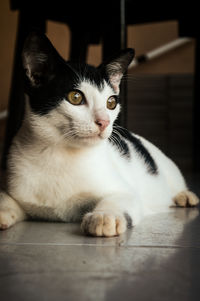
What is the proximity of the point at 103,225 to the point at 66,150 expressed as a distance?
275 mm

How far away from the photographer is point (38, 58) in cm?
112

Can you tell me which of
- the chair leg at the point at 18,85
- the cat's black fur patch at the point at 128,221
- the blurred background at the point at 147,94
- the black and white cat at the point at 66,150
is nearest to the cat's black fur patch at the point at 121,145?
the black and white cat at the point at 66,150

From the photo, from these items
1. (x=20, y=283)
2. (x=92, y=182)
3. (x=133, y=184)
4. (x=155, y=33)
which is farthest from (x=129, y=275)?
(x=155, y=33)

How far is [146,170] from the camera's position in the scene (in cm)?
154

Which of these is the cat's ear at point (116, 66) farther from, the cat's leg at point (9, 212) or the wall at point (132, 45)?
the wall at point (132, 45)

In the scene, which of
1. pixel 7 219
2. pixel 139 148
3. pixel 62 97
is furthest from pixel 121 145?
pixel 7 219

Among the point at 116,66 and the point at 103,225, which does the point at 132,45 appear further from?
the point at 103,225

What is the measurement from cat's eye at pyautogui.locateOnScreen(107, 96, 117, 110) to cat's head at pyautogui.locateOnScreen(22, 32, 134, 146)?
1.4 inches

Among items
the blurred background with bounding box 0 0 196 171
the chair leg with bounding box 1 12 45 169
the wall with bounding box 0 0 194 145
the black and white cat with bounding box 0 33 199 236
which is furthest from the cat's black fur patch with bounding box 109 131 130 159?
the wall with bounding box 0 0 194 145

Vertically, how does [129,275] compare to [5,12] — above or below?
below

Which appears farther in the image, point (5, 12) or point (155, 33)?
point (155, 33)

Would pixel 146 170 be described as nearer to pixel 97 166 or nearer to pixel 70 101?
pixel 97 166

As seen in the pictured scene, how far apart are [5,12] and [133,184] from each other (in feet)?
9.53

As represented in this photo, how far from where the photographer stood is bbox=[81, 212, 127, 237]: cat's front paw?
3.27ft
